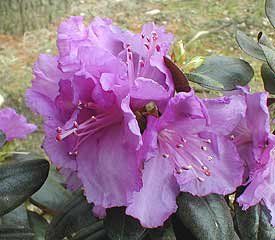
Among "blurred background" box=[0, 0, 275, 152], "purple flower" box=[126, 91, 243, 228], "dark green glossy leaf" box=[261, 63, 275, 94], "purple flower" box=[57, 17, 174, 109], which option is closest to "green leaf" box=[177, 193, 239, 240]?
"purple flower" box=[126, 91, 243, 228]

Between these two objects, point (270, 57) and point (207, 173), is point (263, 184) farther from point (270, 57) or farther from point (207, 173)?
point (270, 57)

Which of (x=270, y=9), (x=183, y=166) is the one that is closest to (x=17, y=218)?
(x=183, y=166)

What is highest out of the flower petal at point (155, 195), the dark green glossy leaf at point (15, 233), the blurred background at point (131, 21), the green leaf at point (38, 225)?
the flower petal at point (155, 195)

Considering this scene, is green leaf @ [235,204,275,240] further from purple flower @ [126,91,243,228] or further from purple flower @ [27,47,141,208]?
purple flower @ [27,47,141,208]

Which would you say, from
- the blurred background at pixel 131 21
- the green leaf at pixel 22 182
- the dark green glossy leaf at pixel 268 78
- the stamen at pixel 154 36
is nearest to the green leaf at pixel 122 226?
the green leaf at pixel 22 182

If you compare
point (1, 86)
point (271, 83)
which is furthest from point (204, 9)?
point (271, 83)

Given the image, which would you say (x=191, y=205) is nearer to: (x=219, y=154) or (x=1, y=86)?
(x=219, y=154)

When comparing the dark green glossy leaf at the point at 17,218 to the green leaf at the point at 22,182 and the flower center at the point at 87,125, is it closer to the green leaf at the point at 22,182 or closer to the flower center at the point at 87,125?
the green leaf at the point at 22,182
